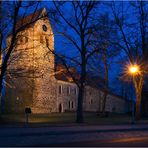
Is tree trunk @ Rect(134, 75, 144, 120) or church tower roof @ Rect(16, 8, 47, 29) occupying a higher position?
church tower roof @ Rect(16, 8, 47, 29)

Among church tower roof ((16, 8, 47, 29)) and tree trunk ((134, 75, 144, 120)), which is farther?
tree trunk ((134, 75, 144, 120))

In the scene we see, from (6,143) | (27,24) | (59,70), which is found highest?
(27,24)

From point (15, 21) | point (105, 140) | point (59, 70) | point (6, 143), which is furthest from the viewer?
point (59, 70)

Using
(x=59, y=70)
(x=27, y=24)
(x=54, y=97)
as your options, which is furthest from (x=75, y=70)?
(x=54, y=97)

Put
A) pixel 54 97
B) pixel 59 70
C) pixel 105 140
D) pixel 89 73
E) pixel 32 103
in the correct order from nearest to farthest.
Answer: pixel 105 140 → pixel 59 70 → pixel 89 73 → pixel 32 103 → pixel 54 97

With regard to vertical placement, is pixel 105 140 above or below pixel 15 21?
below

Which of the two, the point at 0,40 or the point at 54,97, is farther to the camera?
the point at 54,97

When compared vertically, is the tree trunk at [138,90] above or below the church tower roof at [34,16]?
below

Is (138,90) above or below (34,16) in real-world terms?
below

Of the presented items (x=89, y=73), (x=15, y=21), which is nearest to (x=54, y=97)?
(x=89, y=73)

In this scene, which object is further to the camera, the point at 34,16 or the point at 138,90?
the point at 138,90

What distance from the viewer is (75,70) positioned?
4759 centimetres

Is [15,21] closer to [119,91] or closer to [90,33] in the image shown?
[90,33]

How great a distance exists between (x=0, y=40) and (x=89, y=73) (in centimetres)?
1466
